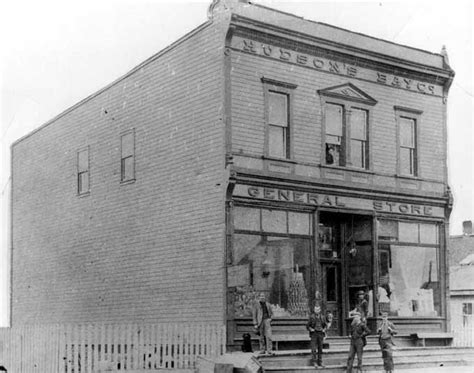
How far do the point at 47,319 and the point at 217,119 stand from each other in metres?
13.4

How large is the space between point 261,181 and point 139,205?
5.15 meters

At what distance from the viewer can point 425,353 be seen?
22.9m

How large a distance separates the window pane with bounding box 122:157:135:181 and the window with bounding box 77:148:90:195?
2.83 metres

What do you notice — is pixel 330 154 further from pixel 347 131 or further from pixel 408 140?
pixel 408 140

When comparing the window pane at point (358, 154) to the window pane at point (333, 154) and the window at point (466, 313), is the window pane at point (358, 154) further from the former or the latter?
the window at point (466, 313)

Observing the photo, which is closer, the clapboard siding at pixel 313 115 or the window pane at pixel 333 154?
the clapboard siding at pixel 313 115

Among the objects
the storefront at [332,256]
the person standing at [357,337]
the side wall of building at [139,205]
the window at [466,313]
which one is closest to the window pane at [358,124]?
the storefront at [332,256]

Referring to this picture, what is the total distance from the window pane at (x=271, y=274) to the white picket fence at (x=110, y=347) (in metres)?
1.18

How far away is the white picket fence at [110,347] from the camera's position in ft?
61.3

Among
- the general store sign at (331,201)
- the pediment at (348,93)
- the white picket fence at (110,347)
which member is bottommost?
the white picket fence at (110,347)

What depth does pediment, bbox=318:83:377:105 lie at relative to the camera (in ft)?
79.3

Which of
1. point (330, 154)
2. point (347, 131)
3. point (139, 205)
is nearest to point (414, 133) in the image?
point (347, 131)

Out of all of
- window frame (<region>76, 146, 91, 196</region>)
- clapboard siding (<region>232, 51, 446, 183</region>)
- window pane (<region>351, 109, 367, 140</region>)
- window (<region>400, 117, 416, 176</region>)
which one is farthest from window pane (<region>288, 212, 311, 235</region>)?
window frame (<region>76, 146, 91, 196</region>)

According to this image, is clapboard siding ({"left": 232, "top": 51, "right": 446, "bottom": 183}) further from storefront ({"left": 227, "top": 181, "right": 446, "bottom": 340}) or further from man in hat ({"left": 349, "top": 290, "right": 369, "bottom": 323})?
man in hat ({"left": 349, "top": 290, "right": 369, "bottom": 323})
